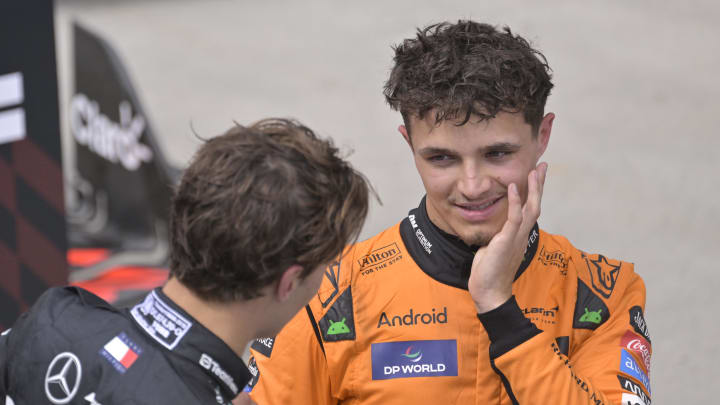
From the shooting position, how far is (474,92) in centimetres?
228

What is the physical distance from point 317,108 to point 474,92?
7029 millimetres

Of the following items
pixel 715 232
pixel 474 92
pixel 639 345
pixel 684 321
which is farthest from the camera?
pixel 715 232

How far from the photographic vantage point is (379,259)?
2512mm

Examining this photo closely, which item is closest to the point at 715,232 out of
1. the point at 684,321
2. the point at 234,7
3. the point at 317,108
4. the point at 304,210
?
the point at 684,321

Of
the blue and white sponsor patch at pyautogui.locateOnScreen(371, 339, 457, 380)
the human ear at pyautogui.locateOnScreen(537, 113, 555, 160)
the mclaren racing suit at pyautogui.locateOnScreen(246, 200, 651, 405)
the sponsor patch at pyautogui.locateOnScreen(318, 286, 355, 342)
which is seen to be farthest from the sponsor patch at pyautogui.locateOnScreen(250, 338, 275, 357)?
the human ear at pyautogui.locateOnScreen(537, 113, 555, 160)

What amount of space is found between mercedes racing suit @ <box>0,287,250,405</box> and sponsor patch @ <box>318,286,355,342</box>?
44 centimetres

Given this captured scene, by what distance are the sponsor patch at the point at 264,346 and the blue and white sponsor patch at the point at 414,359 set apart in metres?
0.26

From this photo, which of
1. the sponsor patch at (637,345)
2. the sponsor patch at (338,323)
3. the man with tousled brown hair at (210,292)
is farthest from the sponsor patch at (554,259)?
the man with tousled brown hair at (210,292)

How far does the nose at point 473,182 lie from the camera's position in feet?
7.54

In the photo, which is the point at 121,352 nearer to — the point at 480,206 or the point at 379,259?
the point at 379,259

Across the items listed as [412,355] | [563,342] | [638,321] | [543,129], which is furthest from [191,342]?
[638,321]

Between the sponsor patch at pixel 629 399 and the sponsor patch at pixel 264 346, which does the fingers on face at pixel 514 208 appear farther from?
the sponsor patch at pixel 264 346

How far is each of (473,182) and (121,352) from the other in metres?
0.93

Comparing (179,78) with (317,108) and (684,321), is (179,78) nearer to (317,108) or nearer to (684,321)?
(317,108)
